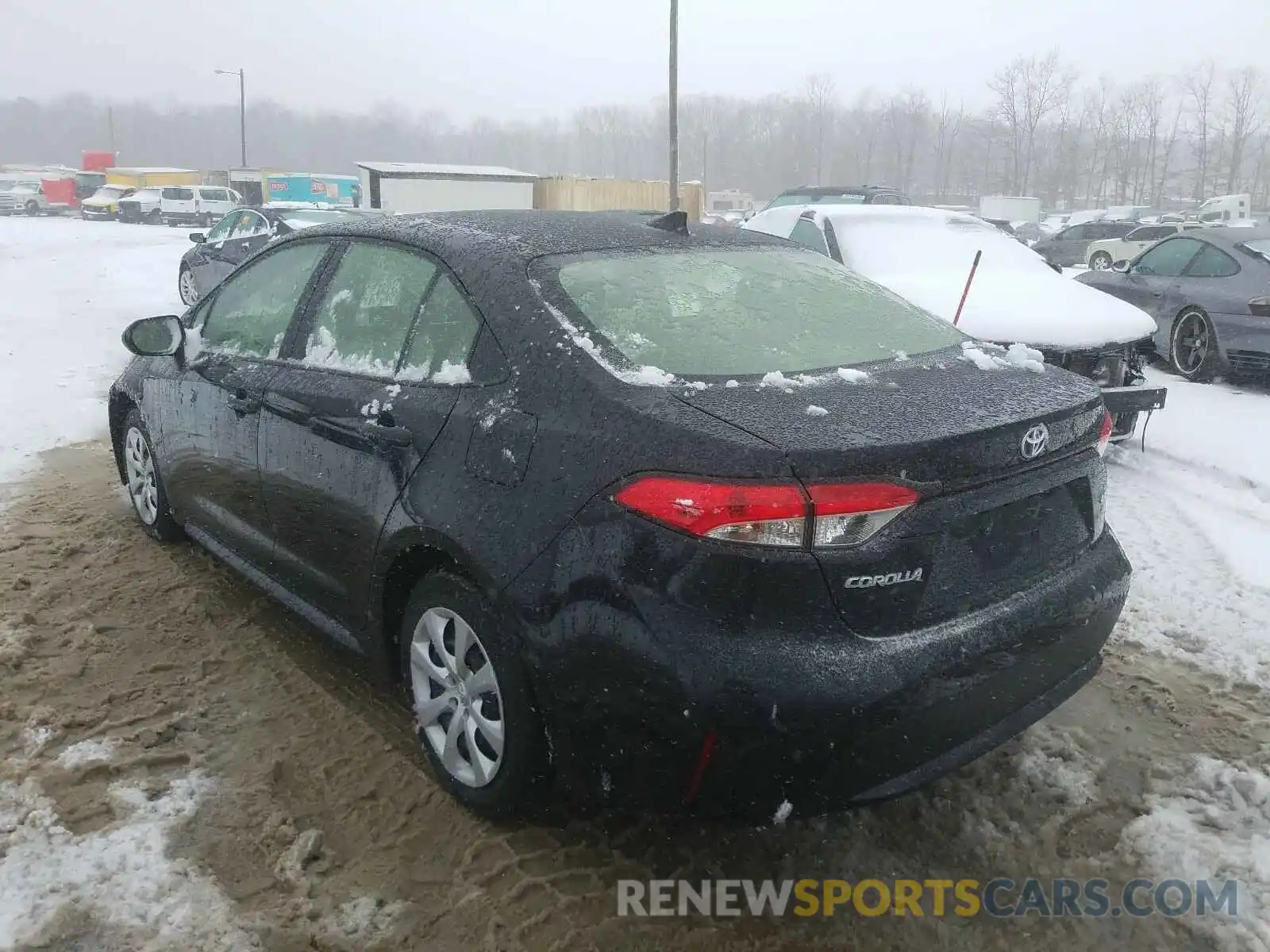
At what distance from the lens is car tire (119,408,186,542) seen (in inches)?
181

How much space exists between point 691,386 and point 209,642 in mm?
2398

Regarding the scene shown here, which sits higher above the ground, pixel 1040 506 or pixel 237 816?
pixel 1040 506

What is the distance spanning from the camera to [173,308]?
1449cm

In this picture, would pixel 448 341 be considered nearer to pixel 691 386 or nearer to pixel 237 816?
pixel 691 386

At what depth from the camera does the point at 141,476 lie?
480 cm

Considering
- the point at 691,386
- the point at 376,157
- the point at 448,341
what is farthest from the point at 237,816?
the point at 376,157

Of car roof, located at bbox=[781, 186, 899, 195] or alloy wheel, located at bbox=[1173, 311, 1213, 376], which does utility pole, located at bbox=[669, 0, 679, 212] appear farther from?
alloy wheel, located at bbox=[1173, 311, 1213, 376]

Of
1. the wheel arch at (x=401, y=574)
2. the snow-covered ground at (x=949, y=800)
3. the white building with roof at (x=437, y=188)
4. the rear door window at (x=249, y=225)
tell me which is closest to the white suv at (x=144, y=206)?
the white building with roof at (x=437, y=188)

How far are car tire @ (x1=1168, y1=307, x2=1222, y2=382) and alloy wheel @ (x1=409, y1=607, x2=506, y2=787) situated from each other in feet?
26.9

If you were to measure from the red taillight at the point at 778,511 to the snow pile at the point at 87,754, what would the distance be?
2.04m

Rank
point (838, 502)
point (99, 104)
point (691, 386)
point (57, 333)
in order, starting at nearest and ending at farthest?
1. point (838, 502)
2. point (691, 386)
3. point (57, 333)
4. point (99, 104)

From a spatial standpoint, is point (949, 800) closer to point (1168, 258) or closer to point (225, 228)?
Result: point (1168, 258)

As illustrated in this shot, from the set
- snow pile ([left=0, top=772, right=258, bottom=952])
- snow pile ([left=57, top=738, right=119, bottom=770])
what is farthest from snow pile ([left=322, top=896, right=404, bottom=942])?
snow pile ([left=57, top=738, right=119, bottom=770])

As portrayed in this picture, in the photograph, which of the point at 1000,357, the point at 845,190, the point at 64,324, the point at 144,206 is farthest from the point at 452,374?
the point at 144,206
